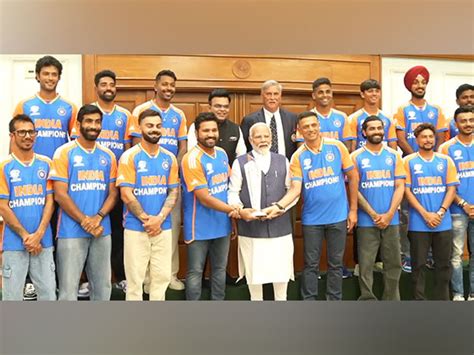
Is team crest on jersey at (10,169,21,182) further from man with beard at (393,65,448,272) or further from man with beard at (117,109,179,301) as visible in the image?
man with beard at (393,65,448,272)

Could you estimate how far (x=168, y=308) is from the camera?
311 centimetres

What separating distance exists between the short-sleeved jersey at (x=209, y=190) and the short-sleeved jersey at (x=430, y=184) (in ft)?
3.75

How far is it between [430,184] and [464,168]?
8.9 inches

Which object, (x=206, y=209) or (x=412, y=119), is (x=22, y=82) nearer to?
(x=206, y=209)

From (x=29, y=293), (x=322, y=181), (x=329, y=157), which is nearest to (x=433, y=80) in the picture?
(x=329, y=157)

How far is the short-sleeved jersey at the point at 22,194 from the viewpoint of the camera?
3037 millimetres

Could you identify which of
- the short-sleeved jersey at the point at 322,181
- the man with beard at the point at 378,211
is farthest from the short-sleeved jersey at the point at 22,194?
the man with beard at the point at 378,211

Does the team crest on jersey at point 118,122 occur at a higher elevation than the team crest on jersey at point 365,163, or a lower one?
higher

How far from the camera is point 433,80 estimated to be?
3158 millimetres

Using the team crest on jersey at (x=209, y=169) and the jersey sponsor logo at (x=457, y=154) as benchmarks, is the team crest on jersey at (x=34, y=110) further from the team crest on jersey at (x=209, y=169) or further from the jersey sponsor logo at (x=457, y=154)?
the jersey sponsor logo at (x=457, y=154)

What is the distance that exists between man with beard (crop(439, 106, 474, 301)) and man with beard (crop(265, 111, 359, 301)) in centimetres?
63
